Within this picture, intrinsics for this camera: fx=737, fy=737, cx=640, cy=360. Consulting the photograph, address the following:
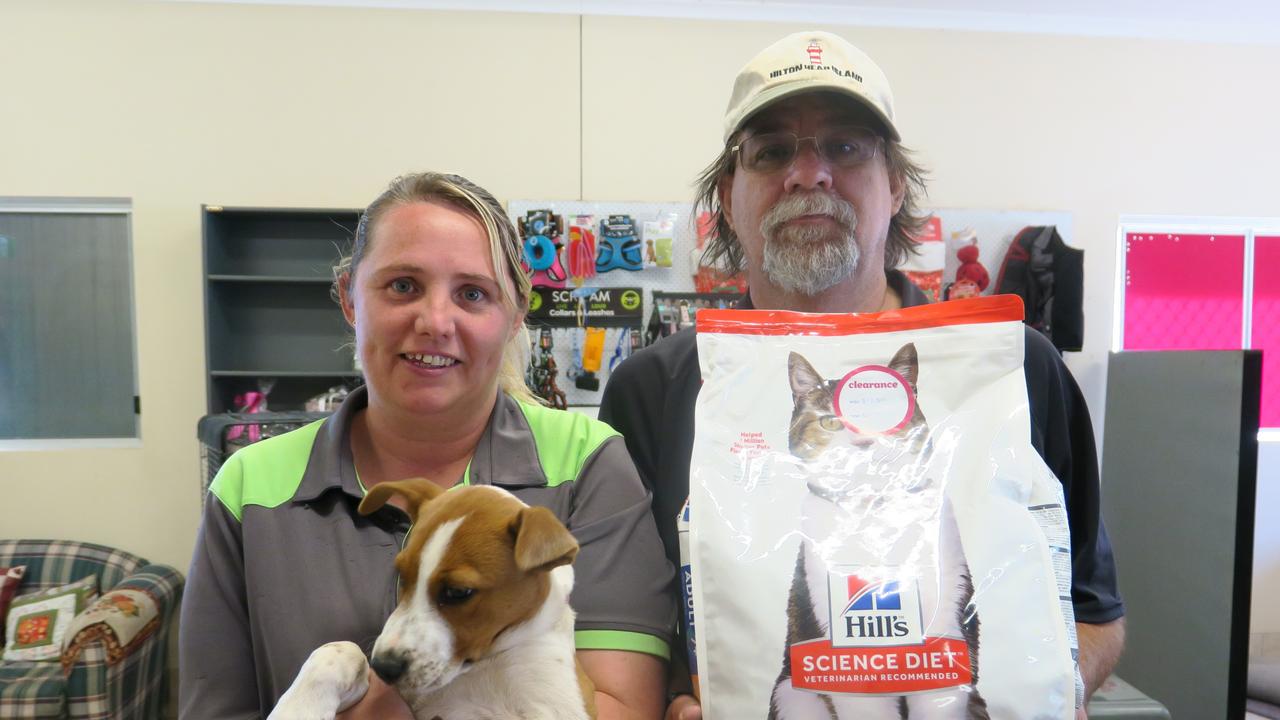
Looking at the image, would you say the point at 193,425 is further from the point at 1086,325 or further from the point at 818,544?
the point at 1086,325

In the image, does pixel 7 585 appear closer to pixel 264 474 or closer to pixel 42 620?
pixel 42 620

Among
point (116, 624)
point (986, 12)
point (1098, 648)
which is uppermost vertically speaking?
point (986, 12)

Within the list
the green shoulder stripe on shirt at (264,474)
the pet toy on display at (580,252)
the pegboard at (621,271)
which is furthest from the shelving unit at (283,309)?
the green shoulder stripe on shirt at (264,474)

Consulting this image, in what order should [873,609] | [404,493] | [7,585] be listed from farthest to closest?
[7,585] → [404,493] → [873,609]

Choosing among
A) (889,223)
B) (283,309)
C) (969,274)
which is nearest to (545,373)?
(283,309)

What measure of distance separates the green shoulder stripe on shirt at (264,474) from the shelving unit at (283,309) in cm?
343

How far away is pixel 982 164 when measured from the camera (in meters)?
4.86

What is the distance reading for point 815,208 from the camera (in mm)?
1324

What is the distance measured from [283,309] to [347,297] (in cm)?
369

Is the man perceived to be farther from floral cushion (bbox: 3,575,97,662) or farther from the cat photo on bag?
floral cushion (bbox: 3,575,97,662)

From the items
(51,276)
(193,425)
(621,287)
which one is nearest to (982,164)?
(621,287)

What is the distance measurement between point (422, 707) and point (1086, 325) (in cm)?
517

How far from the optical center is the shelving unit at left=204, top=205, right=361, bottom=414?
451cm

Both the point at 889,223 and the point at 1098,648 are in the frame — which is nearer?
the point at 1098,648
